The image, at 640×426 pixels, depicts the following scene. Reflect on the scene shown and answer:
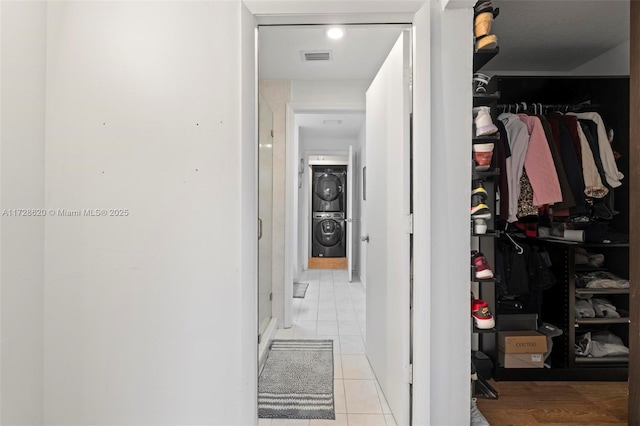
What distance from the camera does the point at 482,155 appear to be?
148 cm

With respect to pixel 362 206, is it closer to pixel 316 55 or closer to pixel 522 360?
pixel 316 55

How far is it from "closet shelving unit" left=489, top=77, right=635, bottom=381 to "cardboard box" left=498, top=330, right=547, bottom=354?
11 centimetres

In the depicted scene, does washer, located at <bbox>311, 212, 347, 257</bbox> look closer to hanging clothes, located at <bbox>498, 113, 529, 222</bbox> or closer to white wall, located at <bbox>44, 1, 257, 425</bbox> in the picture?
hanging clothes, located at <bbox>498, 113, 529, 222</bbox>

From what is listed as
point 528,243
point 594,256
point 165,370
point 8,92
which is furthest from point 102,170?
point 594,256

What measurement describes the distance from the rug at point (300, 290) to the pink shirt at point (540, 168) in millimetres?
2953

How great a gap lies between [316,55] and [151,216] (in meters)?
1.80

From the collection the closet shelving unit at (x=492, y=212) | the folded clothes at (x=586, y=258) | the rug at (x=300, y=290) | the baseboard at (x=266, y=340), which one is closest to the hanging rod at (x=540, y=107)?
the closet shelving unit at (x=492, y=212)

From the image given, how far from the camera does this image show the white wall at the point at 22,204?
1.24 m

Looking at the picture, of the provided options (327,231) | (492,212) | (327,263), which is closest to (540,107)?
(492,212)

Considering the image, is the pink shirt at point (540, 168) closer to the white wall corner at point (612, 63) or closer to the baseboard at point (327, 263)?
the white wall corner at point (612, 63)

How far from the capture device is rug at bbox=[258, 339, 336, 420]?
175 centimetres

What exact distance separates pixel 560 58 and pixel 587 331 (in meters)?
2.08

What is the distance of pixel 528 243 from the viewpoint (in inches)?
90.4

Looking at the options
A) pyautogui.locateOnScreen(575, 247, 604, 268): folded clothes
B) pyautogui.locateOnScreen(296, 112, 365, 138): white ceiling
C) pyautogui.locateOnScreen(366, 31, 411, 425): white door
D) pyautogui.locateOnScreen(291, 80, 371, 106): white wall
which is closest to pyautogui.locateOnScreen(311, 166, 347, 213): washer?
pyautogui.locateOnScreen(296, 112, 365, 138): white ceiling
